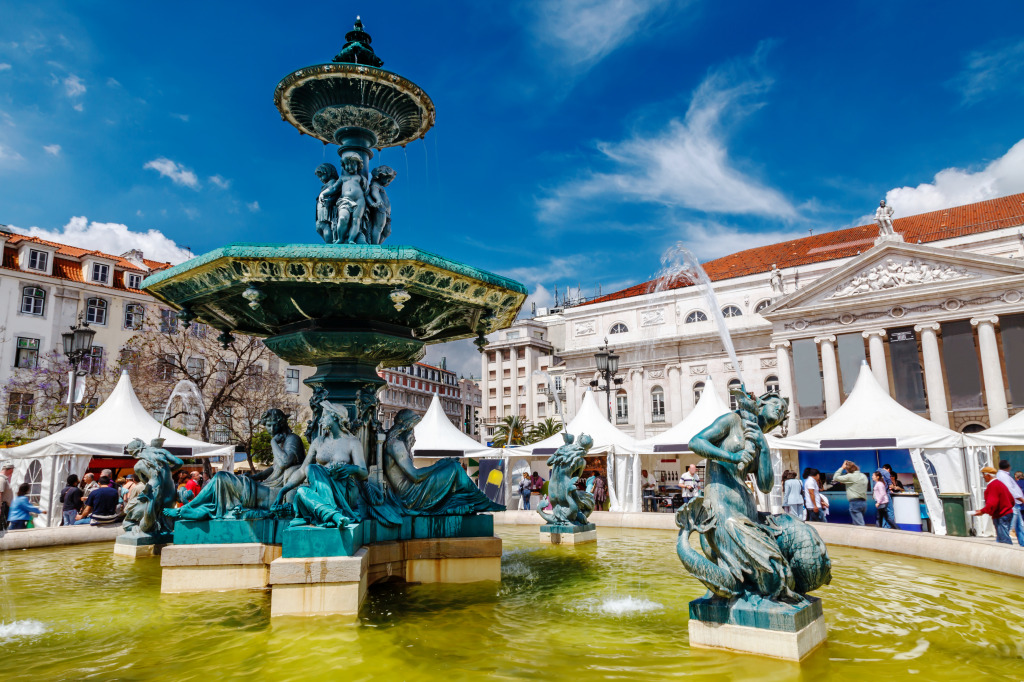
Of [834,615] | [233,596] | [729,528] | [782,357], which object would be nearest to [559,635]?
[729,528]

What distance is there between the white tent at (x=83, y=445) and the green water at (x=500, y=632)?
26.1ft

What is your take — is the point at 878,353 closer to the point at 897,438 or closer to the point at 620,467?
the point at 897,438

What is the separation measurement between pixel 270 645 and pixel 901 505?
1236cm

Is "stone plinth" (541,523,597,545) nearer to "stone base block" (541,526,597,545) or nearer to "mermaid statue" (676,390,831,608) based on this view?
"stone base block" (541,526,597,545)

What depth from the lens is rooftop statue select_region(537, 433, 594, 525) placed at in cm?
1005

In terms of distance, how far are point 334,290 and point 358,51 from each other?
3.52 metres

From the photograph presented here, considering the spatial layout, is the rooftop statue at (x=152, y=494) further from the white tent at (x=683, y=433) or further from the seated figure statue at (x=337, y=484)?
the white tent at (x=683, y=433)

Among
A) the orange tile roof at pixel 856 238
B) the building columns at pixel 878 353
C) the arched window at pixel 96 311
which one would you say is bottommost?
the building columns at pixel 878 353

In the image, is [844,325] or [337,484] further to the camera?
[844,325]

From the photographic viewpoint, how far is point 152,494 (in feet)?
28.5

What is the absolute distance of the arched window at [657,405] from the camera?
172ft

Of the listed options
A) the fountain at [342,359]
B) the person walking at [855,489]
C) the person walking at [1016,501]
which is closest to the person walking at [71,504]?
the fountain at [342,359]

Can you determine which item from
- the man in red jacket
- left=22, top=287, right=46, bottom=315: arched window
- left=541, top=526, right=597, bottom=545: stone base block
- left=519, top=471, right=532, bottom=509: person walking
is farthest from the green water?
left=22, top=287, right=46, bottom=315: arched window

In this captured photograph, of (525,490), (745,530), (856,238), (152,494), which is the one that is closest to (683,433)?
(525,490)
